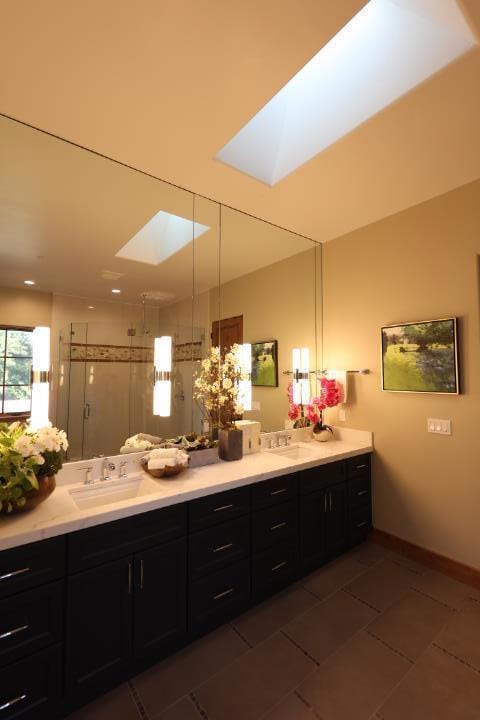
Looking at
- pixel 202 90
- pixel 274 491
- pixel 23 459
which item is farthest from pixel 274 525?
pixel 202 90

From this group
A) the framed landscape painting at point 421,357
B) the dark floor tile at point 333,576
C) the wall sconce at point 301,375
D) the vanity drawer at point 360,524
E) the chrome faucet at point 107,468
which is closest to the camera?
the chrome faucet at point 107,468

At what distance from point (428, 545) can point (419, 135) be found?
2.81m

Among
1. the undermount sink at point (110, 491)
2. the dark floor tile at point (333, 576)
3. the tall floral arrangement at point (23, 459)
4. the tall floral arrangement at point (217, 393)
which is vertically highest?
the tall floral arrangement at point (217, 393)

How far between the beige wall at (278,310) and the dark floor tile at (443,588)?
5.08 ft

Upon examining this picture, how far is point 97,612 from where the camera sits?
1.44 m

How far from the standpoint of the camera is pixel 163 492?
1.72 m

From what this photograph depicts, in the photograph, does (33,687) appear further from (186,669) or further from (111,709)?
(186,669)

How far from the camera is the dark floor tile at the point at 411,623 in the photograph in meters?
1.79

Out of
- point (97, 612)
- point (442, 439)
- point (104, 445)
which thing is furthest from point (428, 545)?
point (104, 445)

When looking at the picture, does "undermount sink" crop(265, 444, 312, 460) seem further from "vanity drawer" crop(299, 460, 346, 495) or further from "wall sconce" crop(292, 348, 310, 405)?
"wall sconce" crop(292, 348, 310, 405)

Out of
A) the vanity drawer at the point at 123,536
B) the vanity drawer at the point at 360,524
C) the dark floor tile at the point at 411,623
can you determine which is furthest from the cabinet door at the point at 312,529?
the vanity drawer at the point at 123,536

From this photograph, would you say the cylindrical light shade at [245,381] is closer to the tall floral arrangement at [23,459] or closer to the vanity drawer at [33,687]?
the tall floral arrangement at [23,459]

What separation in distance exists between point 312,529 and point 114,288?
2230 millimetres

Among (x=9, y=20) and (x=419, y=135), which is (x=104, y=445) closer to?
(x=9, y=20)
